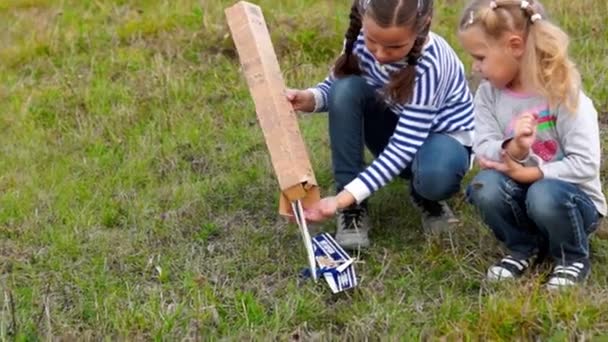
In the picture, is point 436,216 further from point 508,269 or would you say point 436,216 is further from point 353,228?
point 508,269

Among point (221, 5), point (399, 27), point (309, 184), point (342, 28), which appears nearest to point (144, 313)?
point (309, 184)

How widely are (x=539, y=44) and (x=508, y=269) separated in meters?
0.76

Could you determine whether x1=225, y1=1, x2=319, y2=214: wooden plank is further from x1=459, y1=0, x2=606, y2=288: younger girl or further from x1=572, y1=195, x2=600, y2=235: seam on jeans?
x1=572, y1=195, x2=600, y2=235: seam on jeans

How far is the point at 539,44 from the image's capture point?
10.4 feet

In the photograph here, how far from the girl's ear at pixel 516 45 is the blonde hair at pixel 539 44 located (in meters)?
0.01

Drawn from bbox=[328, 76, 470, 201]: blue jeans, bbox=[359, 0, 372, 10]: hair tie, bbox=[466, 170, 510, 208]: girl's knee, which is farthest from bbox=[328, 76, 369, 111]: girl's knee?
bbox=[466, 170, 510, 208]: girl's knee

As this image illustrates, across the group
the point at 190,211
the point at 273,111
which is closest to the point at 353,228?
the point at 273,111

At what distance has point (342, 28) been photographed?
20.1ft

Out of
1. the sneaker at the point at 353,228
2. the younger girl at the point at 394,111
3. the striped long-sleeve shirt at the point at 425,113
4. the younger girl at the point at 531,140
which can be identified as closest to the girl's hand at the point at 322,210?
the younger girl at the point at 394,111

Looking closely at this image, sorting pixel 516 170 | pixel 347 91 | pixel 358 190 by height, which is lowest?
pixel 358 190

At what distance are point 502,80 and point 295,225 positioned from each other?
108 cm

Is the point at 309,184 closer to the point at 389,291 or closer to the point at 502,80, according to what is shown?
the point at 389,291

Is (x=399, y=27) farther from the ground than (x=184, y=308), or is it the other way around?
(x=399, y=27)

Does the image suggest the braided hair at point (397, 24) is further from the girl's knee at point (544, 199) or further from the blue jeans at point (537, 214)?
the girl's knee at point (544, 199)
